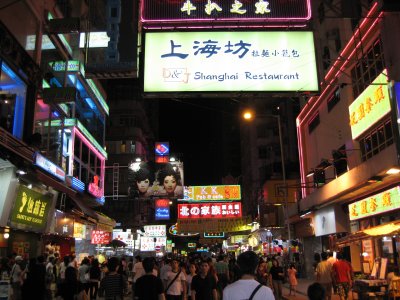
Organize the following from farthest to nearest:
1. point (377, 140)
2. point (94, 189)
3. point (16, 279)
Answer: point (94, 189), point (377, 140), point (16, 279)

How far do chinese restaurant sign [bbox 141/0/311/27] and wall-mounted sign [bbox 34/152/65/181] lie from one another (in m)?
6.18

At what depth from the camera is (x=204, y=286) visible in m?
10.2

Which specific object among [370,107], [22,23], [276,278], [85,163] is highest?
[22,23]

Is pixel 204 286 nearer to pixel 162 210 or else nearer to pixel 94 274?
pixel 94 274

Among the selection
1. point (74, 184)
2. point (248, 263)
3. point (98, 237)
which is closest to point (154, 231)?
point (98, 237)

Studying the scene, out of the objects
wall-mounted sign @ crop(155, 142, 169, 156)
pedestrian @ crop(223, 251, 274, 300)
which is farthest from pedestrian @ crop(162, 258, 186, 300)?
wall-mounted sign @ crop(155, 142, 169, 156)

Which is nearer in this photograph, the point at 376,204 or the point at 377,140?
the point at 376,204

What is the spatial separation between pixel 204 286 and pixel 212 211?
26102mm

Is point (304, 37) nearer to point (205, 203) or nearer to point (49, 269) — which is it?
point (49, 269)

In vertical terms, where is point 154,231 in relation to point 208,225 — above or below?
above

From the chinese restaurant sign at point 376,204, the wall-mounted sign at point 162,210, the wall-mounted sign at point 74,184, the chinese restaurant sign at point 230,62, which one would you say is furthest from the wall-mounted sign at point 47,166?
the wall-mounted sign at point 162,210

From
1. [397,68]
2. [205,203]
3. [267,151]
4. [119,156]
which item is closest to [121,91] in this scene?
[119,156]

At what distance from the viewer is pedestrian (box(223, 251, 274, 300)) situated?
4375 mm

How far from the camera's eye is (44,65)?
1850cm
